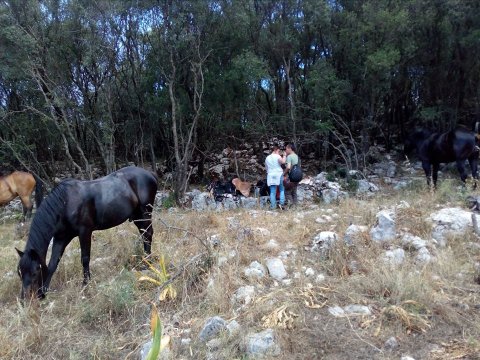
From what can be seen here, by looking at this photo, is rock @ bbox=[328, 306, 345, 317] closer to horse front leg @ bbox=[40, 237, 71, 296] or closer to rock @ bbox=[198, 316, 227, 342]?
rock @ bbox=[198, 316, 227, 342]

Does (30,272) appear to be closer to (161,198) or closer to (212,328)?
(212,328)

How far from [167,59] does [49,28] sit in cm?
318

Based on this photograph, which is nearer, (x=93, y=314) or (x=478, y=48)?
(x=93, y=314)

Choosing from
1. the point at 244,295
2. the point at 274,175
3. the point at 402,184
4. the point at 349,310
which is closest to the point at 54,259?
the point at 244,295

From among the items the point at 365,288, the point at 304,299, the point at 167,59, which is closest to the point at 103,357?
the point at 304,299

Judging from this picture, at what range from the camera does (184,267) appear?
178 inches

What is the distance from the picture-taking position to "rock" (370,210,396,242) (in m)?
5.33

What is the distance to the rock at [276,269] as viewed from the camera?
4.60m

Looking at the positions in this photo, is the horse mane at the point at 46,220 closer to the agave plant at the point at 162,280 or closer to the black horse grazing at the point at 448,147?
the agave plant at the point at 162,280

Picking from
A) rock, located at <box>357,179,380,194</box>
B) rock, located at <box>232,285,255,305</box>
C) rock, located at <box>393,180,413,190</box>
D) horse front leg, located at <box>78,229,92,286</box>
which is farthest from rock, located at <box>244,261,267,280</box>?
rock, located at <box>393,180,413,190</box>

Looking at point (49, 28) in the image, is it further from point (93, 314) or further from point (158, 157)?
point (93, 314)

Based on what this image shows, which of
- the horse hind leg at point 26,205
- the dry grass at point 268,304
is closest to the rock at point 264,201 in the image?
the dry grass at point 268,304

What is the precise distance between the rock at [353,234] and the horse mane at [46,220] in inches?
137

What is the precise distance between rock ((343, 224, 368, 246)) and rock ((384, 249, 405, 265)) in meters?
0.41
